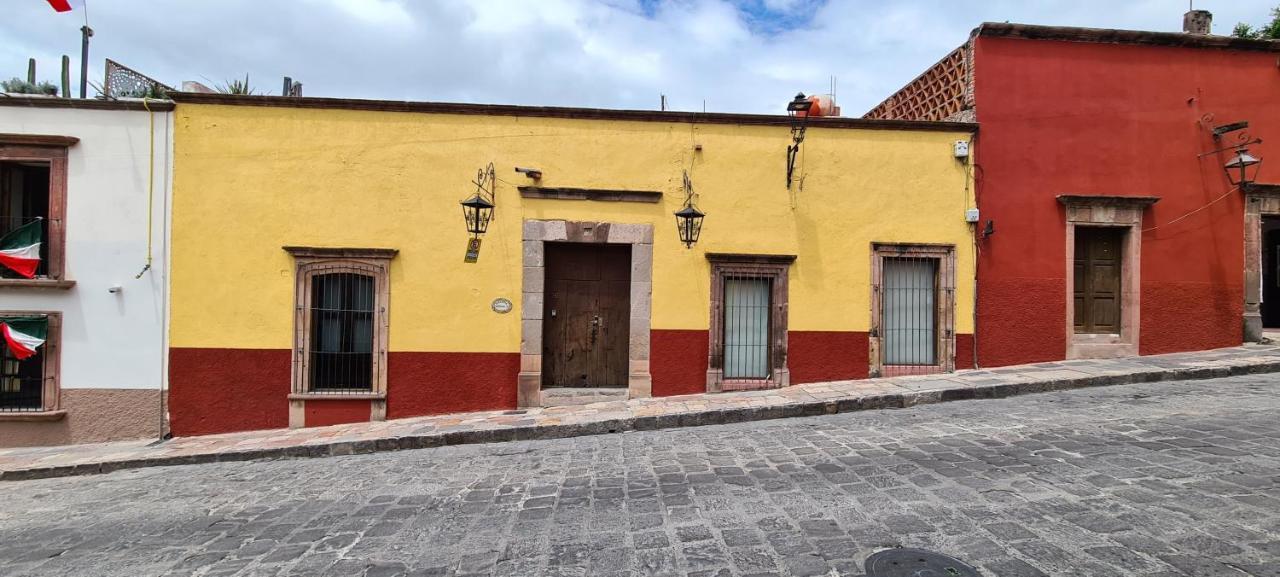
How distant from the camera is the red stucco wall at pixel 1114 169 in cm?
888

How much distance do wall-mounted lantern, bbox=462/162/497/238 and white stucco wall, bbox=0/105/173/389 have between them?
13.4ft

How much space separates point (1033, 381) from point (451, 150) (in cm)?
853

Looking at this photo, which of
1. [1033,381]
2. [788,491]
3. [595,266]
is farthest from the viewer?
[595,266]

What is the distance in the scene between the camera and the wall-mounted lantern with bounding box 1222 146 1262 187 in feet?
29.7

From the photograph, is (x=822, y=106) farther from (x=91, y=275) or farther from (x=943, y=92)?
(x=91, y=275)

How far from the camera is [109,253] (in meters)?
7.91

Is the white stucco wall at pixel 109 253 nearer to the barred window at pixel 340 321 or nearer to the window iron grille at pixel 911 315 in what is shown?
the barred window at pixel 340 321

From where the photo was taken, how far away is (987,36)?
29.3 ft

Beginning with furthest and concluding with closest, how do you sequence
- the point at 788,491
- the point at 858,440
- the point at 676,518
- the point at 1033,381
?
the point at 1033,381 < the point at 858,440 < the point at 788,491 < the point at 676,518

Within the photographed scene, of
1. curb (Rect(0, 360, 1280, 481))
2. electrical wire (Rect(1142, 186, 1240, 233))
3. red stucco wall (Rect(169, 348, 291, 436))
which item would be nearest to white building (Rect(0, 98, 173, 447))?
red stucco wall (Rect(169, 348, 291, 436))

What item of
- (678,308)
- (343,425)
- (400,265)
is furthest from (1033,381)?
(343,425)

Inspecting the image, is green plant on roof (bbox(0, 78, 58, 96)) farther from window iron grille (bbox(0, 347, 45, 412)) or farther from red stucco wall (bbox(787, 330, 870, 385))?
red stucco wall (bbox(787, 330, 870, 385))

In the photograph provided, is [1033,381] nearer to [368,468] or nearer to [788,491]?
[788,491]

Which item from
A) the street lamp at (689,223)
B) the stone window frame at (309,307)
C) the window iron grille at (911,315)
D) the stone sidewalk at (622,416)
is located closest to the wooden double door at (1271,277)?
the stone sidewalk at (622,416)
